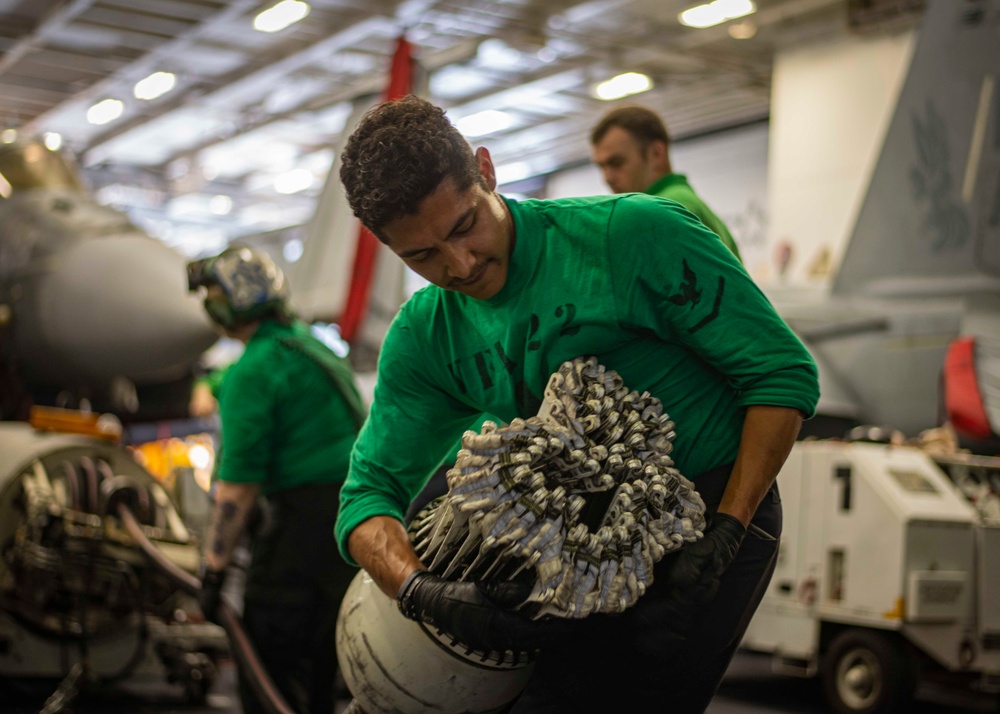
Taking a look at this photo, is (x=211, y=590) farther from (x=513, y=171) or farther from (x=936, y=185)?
(x=513, y=171)

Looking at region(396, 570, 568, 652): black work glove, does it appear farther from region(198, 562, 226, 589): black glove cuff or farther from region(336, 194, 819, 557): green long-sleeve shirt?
region(198, 562, 226, 589): black glove cuff

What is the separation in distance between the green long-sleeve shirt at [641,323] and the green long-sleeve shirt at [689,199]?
1.29m

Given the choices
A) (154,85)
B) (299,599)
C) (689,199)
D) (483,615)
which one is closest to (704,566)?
(483,615)

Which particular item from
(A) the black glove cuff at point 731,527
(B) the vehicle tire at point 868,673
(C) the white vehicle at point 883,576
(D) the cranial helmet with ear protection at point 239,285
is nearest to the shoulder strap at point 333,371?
(D) the cranial helmet with ear protection at point 239,285

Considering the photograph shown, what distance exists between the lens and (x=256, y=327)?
3814 millimetres

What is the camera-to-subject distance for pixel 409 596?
175cm

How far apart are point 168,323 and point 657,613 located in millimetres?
5441

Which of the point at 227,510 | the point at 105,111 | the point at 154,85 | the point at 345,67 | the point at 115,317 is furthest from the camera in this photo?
the point at 105,111

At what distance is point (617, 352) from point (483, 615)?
48 centimetres

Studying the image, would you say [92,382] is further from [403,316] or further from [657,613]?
[657,613]

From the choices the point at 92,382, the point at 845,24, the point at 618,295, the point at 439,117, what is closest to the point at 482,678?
the point at 618,295

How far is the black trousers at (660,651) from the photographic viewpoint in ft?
5.54

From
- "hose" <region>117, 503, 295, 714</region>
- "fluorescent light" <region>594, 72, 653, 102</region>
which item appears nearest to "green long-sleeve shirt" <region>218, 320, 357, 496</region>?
"hose" <region>117, 503, 295, 714</region>

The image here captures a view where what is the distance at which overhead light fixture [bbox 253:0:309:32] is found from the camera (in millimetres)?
14234
